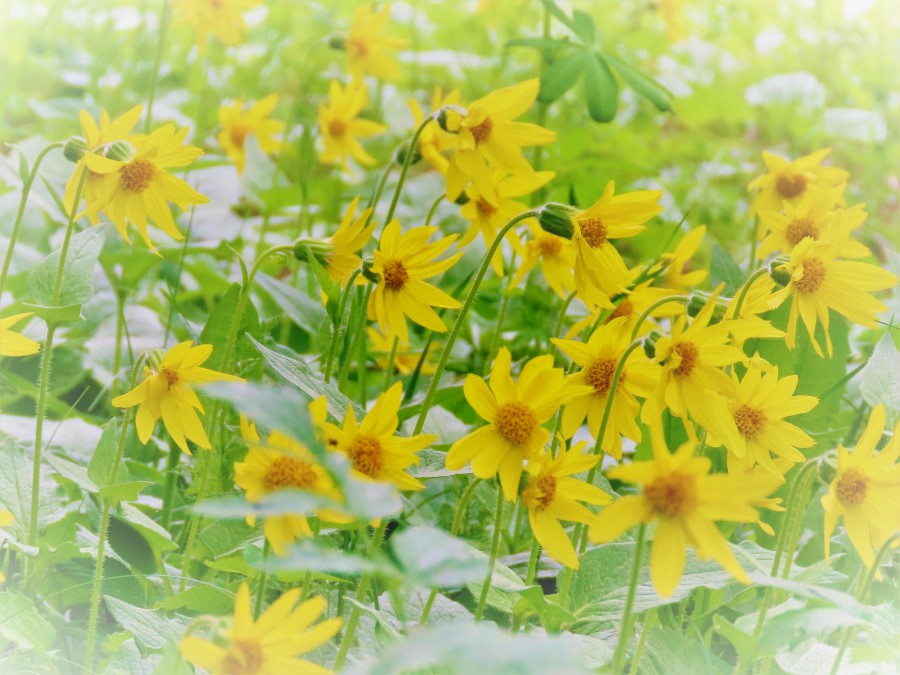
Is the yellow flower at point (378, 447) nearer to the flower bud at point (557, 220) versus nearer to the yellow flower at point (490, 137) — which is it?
the flower bud at point (557, 220)

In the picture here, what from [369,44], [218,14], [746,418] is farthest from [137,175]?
[369,44]

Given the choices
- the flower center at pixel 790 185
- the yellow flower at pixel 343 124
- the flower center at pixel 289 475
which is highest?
the flower center at pixel 790 185

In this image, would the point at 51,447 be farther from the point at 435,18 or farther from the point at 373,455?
the point at 435,18

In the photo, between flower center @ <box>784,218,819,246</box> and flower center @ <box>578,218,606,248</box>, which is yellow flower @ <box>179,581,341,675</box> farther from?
flower center @ <box>784,218,819,246</box>

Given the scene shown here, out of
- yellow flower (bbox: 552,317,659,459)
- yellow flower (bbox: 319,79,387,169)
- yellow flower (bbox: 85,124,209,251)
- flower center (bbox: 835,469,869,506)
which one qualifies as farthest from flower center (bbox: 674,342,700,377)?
yellow flower (bbox: 319,79,387,169)

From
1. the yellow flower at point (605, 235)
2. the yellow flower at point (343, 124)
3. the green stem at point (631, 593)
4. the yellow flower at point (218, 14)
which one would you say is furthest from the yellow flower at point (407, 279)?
the yellow flower at point (218, 14)

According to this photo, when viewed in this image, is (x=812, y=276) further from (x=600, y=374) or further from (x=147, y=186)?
(x=147, y=186)
